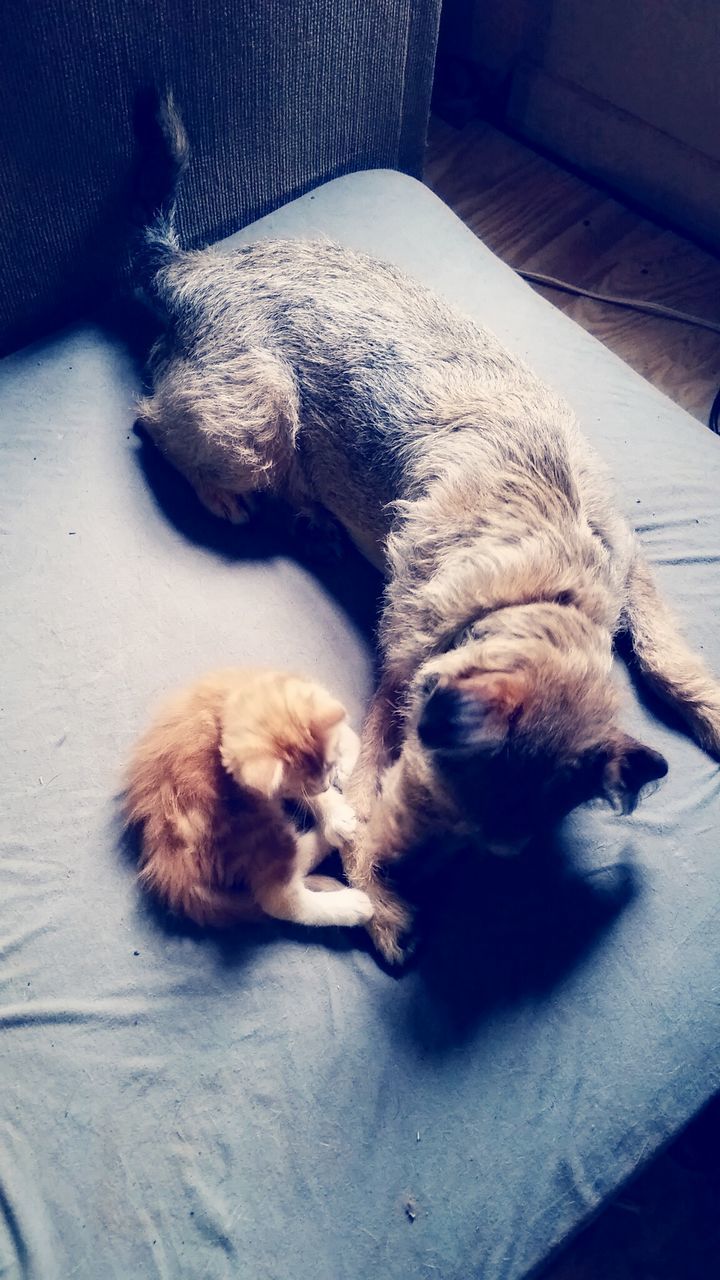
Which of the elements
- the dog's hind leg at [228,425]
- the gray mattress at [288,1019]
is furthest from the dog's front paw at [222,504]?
the gray mattress at [288,1019]

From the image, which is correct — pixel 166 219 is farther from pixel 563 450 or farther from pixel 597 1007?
pixel 597 1007

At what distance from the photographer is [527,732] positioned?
5.02ft

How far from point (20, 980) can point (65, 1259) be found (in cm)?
46

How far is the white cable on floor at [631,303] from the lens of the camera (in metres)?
3.34

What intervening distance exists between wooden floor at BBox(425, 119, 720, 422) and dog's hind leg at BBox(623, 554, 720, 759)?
1347 mm

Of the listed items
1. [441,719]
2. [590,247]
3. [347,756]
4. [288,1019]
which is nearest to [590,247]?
[590,247]

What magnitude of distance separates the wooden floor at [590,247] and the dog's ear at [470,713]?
2.09m

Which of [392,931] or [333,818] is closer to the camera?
[392,931]

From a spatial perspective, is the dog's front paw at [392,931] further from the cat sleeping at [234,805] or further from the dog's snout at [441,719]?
the dog's snout at [441,719]

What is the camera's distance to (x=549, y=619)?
173 cm

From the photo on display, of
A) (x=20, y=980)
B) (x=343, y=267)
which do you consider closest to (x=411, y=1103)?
(x=20, y=980)

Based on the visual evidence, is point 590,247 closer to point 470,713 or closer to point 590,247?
point 590,247

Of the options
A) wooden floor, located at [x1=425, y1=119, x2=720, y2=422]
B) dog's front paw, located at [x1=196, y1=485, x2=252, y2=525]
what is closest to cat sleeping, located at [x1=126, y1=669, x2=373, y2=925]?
dog's front paw, located at [x1=196, y1=485, x2=252, y2=525]

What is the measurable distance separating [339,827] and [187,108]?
6.24ft
